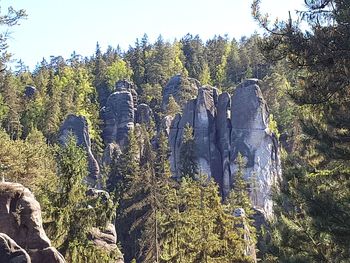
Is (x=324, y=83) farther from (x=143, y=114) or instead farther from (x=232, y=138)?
(x=143, y=114)

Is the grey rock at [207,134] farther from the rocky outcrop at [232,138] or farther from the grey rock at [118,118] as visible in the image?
the grey rock at [118,118]

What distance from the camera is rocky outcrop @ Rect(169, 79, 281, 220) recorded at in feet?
154

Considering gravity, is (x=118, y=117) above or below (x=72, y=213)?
above

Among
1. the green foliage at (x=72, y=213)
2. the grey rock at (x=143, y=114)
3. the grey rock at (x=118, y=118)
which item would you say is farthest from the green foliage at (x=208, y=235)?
the grey rock at (x=143, y=114)

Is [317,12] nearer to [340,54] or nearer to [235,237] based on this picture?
[340,54]

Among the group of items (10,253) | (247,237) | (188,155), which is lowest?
(247,237)

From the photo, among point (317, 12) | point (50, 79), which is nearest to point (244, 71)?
point (50, 79)

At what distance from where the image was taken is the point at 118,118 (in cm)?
6469

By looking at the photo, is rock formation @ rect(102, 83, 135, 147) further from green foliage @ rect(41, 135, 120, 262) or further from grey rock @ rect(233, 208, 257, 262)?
green foliage @ rect(41, 135, 120, 262)

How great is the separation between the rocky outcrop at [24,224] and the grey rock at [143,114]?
5169 centimetres

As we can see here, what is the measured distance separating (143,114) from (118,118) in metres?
4.00

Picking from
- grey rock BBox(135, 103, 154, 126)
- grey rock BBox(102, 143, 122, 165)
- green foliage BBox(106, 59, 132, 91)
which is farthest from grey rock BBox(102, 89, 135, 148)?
green foliage BBox(106, 59, 132, 91)

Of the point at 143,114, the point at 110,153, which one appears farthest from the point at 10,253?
the point at 143,114

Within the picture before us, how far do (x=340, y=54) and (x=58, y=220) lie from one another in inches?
376
